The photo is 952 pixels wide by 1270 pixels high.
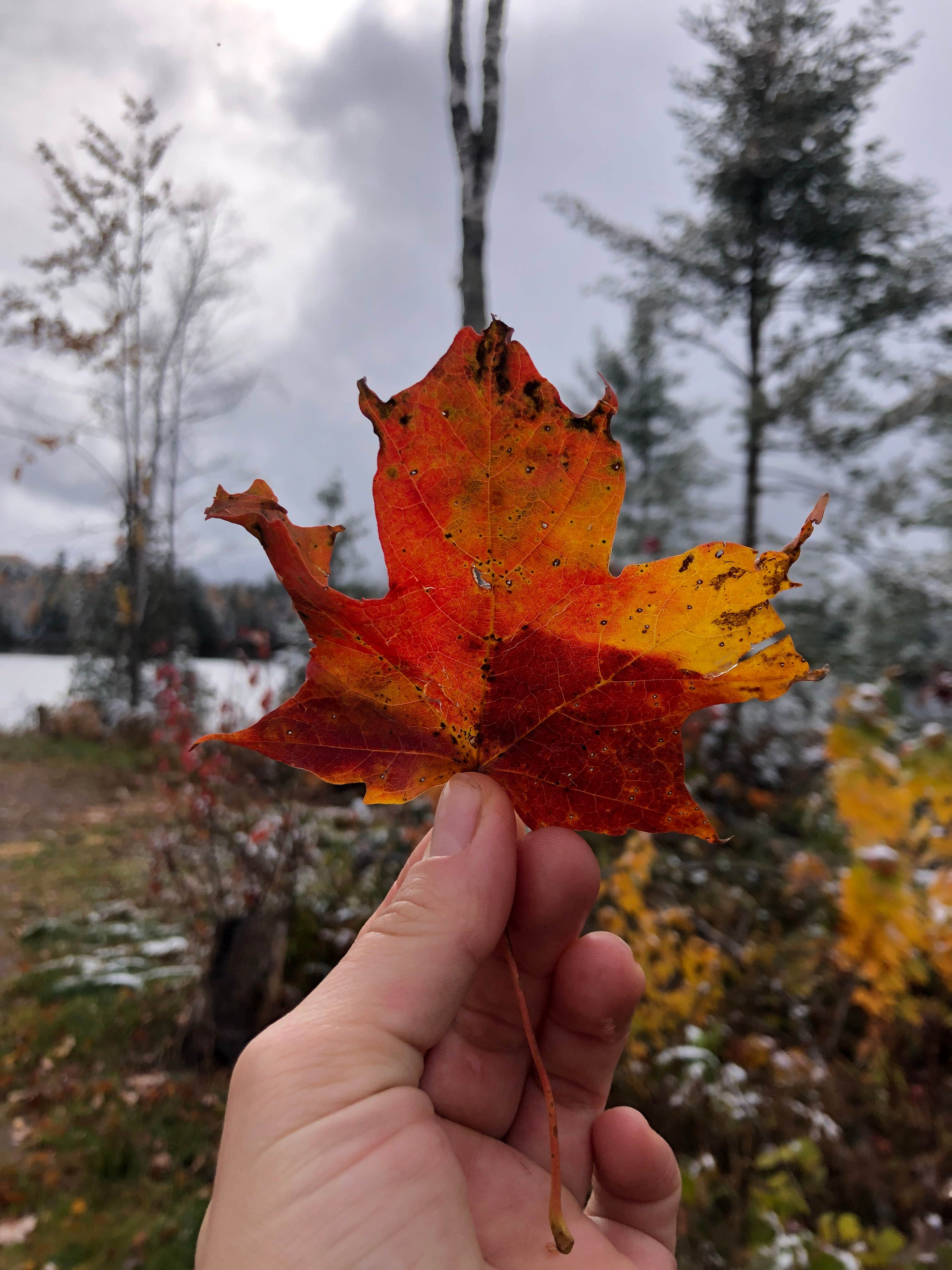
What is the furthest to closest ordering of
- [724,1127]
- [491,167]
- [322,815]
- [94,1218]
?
[322,815], [491,167], [94,1218], [724,1127]

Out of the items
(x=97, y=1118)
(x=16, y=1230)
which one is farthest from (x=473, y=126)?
(x=16, y=1230)

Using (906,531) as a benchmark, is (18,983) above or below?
below

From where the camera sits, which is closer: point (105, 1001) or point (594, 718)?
point (594, 718)

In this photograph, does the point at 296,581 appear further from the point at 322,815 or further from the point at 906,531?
the point at 906,531

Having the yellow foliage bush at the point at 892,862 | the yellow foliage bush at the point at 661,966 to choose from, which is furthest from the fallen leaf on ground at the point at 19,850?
the yellow foliage bush at the point at 892,862

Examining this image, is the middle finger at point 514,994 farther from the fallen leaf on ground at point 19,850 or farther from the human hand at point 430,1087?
the fallen leaf on ground at point 19,850

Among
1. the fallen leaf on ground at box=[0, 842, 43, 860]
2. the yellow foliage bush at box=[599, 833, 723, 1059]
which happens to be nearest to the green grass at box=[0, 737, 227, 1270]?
the fallen leaf on ground at box=[0, 842, 43, 860]

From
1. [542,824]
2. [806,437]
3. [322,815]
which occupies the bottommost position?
[322,815]

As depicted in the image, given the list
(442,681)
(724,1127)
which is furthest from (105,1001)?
(442,681)
